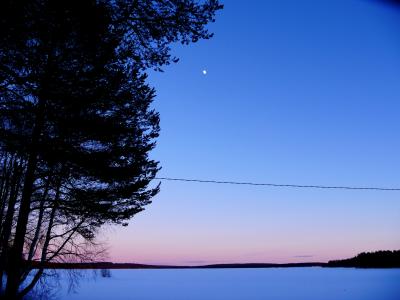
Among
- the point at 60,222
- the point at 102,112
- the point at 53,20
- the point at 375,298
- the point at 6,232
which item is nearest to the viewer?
the point at 53,20

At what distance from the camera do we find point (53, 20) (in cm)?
650

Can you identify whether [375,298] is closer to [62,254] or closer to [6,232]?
[62,254]

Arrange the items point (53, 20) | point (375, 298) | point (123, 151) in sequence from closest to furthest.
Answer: point (53, 20) < point (123, 151) < point (375, 298)

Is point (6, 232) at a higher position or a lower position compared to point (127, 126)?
lower

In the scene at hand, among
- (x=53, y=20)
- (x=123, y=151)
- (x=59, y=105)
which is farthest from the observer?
(x=123, y=151)

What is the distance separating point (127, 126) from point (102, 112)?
1034mm

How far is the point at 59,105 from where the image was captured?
766cm

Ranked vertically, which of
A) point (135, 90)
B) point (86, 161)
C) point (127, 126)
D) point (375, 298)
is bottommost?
point (375, 298)

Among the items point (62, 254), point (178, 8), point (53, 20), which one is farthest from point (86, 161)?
point (62, 254)

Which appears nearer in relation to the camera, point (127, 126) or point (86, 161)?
point (86, 161)

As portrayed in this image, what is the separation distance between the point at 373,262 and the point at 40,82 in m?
166

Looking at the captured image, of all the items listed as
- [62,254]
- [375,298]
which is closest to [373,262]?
[375,298]

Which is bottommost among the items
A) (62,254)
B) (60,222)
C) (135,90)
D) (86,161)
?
(62,254)

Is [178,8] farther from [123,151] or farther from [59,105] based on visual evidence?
[123,151]
